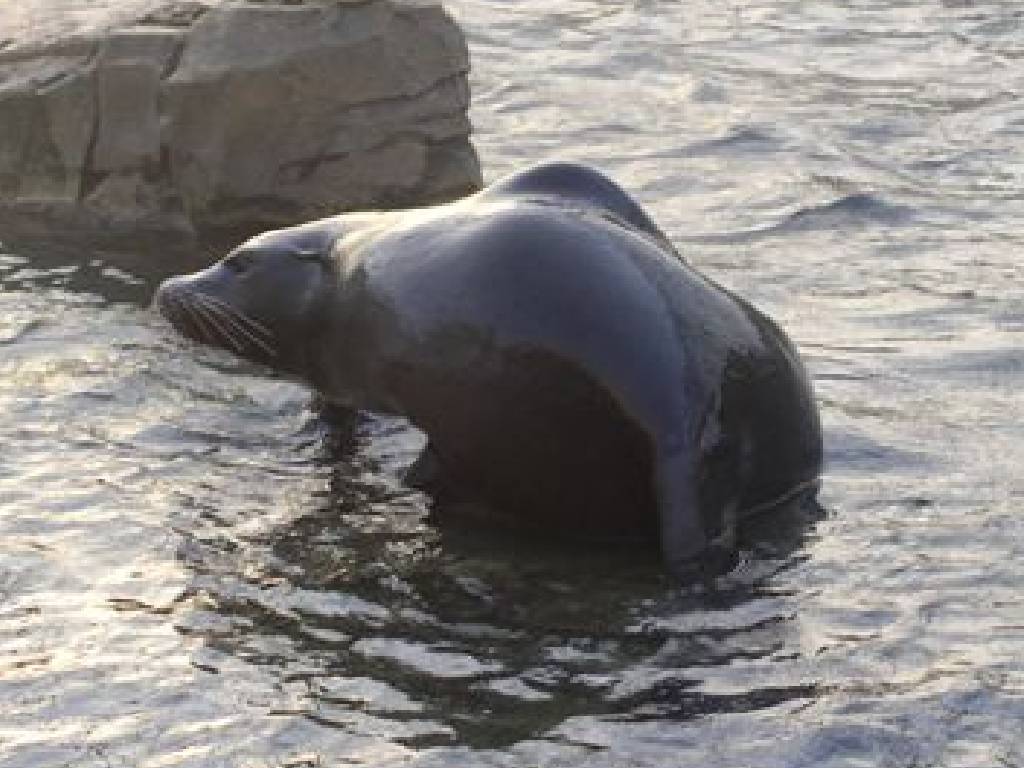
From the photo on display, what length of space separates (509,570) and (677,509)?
45 cm

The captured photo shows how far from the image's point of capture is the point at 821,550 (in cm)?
549

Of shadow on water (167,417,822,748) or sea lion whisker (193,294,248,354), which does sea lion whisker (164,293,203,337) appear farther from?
shadow on water (167,417,822,748)

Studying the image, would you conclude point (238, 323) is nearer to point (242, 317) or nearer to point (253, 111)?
point (242, 317)

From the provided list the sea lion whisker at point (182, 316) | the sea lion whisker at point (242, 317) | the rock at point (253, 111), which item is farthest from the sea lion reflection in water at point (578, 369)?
the rock at point (253, 111)

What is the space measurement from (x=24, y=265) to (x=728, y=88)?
12.9 ft

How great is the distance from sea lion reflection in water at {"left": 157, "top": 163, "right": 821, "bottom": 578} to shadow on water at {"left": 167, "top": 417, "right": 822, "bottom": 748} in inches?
4.7

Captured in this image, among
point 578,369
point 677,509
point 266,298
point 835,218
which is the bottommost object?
point 835,218

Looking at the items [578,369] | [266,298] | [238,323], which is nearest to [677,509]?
[578,369]

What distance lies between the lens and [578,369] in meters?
5.52

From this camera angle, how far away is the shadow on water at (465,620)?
467cm

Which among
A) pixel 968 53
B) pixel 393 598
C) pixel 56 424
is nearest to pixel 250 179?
pixel 56 424

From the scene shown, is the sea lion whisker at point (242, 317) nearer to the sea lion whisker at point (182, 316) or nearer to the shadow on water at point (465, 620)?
the sea lion whisker at point (182, 316)

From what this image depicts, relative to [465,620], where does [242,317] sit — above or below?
above

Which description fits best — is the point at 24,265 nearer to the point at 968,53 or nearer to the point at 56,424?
the point at 56,424
